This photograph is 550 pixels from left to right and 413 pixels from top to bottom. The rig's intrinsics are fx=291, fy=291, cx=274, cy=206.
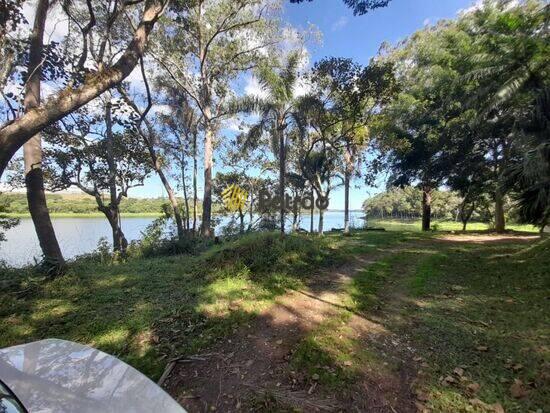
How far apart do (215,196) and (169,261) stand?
733 inches

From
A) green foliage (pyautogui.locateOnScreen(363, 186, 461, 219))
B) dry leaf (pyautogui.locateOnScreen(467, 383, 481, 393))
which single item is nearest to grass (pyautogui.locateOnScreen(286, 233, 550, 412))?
dry leaf (pyautogui.locateOnScreen(467, 383, 481, 393))

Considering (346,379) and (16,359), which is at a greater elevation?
(16,359)

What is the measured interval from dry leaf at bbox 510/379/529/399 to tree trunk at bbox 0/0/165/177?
5.86 meters

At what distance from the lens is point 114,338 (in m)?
3.49

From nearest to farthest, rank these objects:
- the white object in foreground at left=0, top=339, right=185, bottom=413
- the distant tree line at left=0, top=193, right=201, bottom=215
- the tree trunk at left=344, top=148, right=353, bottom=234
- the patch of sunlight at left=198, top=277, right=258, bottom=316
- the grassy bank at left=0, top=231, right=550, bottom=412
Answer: the white object in foreground at left=0, top=339, right=185, bottom=413 → the grassy bank at left=0, top=231, right=550, bottom=412 → the patch of sunlight at left=198, top=277, right=258, bottom=316 → the distant tree line at left=0, top=193, right=201, bottom=215 → the tree trunk at left=344, top=148, right=353, bottom=234

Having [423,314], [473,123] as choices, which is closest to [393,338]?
[423,314]

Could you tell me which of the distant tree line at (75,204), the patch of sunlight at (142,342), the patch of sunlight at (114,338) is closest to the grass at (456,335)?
the patch of sunlight at (142,342)

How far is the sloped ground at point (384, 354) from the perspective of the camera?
263cm

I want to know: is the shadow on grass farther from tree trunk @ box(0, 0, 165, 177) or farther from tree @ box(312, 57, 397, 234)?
tree @ box(312, 57, 397, 234)

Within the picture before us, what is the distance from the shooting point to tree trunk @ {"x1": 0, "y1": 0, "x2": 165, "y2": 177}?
3.58 metres

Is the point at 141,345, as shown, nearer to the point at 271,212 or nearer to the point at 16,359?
the point at 16,359

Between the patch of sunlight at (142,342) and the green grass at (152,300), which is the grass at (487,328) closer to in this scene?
the green grass at (152,300)

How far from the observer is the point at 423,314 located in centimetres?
442

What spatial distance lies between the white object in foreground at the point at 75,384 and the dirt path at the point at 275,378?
1.18m
